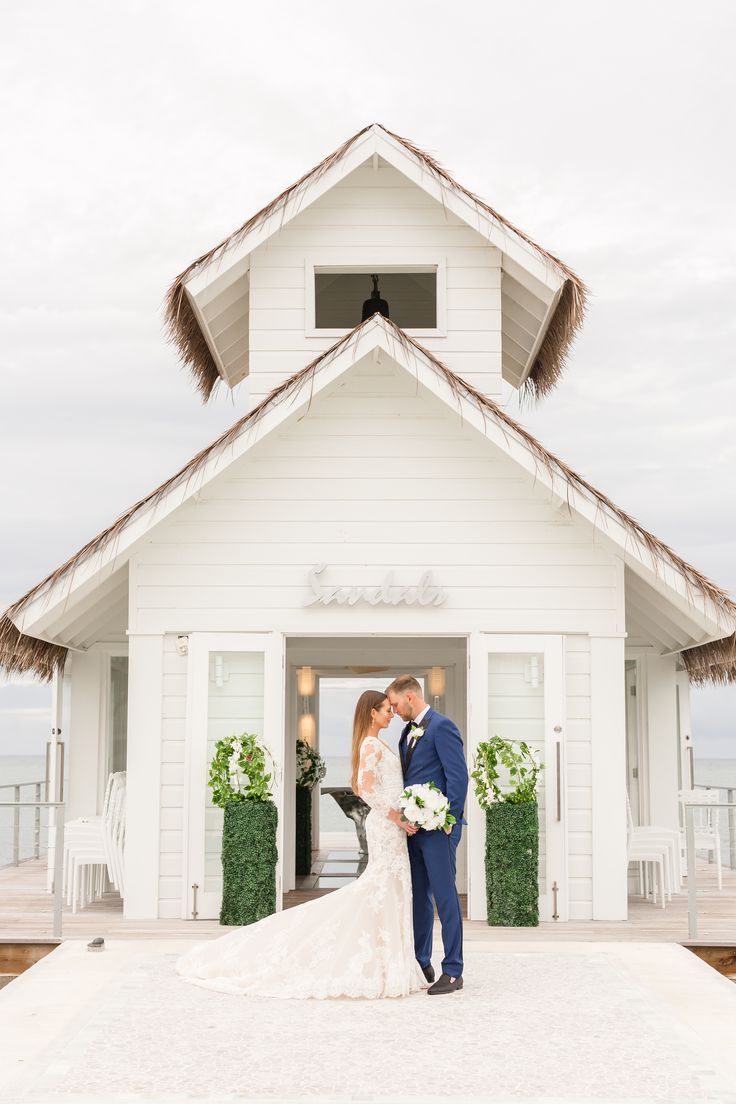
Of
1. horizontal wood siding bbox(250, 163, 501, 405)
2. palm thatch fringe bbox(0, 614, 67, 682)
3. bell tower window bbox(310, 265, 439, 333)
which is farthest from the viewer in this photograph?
bell tower window bbox(310, 265, 439, 333)

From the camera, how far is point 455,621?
10055mm

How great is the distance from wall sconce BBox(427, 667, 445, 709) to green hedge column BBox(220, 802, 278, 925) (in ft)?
15.2

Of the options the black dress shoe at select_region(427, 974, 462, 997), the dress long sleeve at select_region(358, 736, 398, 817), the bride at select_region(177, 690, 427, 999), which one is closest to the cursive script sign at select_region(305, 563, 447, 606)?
the bride at select_region(177, 690, 427, 999)

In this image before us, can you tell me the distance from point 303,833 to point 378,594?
5619 millimetres

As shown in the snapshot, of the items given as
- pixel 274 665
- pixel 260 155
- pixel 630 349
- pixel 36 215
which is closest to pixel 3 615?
pixel 274 665

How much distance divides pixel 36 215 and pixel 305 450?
35.3 m

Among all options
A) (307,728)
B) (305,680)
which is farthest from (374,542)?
(307,728)

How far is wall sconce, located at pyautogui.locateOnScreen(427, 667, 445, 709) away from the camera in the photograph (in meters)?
13.9

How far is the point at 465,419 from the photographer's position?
382 inches

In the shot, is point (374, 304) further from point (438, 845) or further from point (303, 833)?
point (438, 845)

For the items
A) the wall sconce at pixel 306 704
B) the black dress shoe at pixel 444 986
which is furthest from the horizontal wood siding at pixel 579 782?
the wall sconce at pixel 306 704

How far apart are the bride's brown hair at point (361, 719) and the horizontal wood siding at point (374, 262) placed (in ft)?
15.8

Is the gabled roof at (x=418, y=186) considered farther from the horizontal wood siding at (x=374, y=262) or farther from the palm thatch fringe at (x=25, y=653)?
the palm thatch fringe at (x=25, y=653)

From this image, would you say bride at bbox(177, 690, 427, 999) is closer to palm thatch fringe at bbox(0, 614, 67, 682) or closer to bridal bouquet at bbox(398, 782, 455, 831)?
bridal bouquet at bbox(398, 782, 455, 831)
